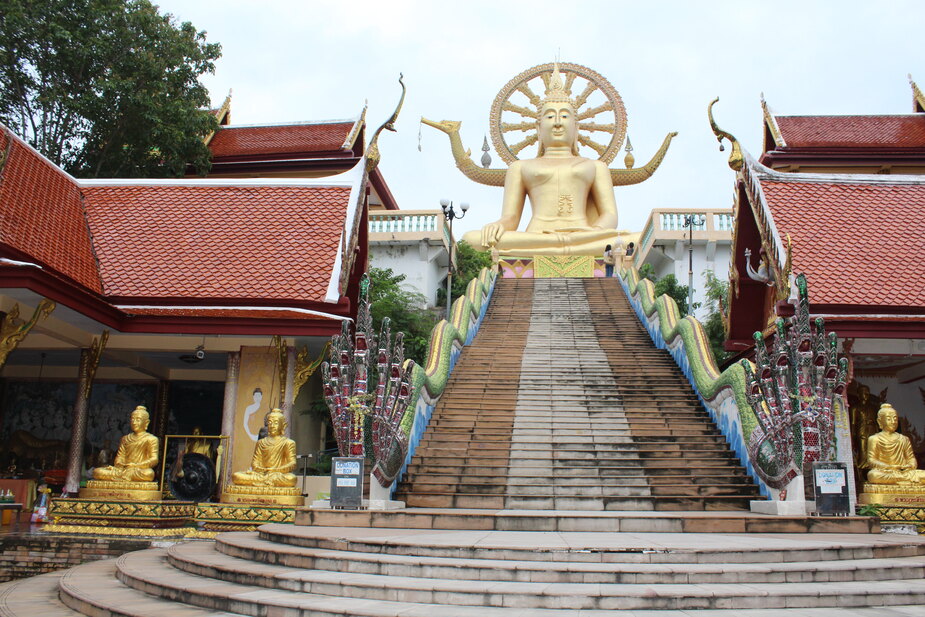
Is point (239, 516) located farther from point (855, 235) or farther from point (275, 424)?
point (855, 235)

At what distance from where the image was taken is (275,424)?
402 inches

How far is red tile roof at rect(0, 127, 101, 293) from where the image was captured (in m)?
10.8

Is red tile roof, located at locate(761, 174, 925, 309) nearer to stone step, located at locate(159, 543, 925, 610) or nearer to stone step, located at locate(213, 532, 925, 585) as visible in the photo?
stone step, located at locate(213, 532, 925, 585)

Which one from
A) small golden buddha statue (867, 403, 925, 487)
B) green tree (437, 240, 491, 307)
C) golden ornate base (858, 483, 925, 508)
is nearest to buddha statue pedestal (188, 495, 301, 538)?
golden ornate base (858, 483, 925, 508)

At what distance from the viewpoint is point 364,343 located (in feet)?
28.8

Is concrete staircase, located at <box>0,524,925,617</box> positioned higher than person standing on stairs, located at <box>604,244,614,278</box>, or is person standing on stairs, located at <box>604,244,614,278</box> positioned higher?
person standing on stairs, located at <box>604,244,614,278</box>

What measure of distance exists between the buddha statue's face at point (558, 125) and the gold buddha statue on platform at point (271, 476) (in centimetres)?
1615

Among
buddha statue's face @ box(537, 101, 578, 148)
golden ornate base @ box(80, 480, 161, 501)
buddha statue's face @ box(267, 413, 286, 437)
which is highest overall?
buddha statue's face @ box(537, 101, 578, 148)

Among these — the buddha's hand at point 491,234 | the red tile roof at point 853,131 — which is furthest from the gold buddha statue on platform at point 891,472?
the red tile roof at point 853,131

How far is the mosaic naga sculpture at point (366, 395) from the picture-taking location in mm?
8609

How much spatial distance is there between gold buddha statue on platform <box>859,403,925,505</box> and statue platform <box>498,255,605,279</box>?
11944 mm

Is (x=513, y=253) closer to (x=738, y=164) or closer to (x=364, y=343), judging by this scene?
(x=738, y=164)

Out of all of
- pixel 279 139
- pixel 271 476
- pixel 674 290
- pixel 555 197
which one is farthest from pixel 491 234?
pixel 271 476

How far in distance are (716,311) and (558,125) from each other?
22.8ft
